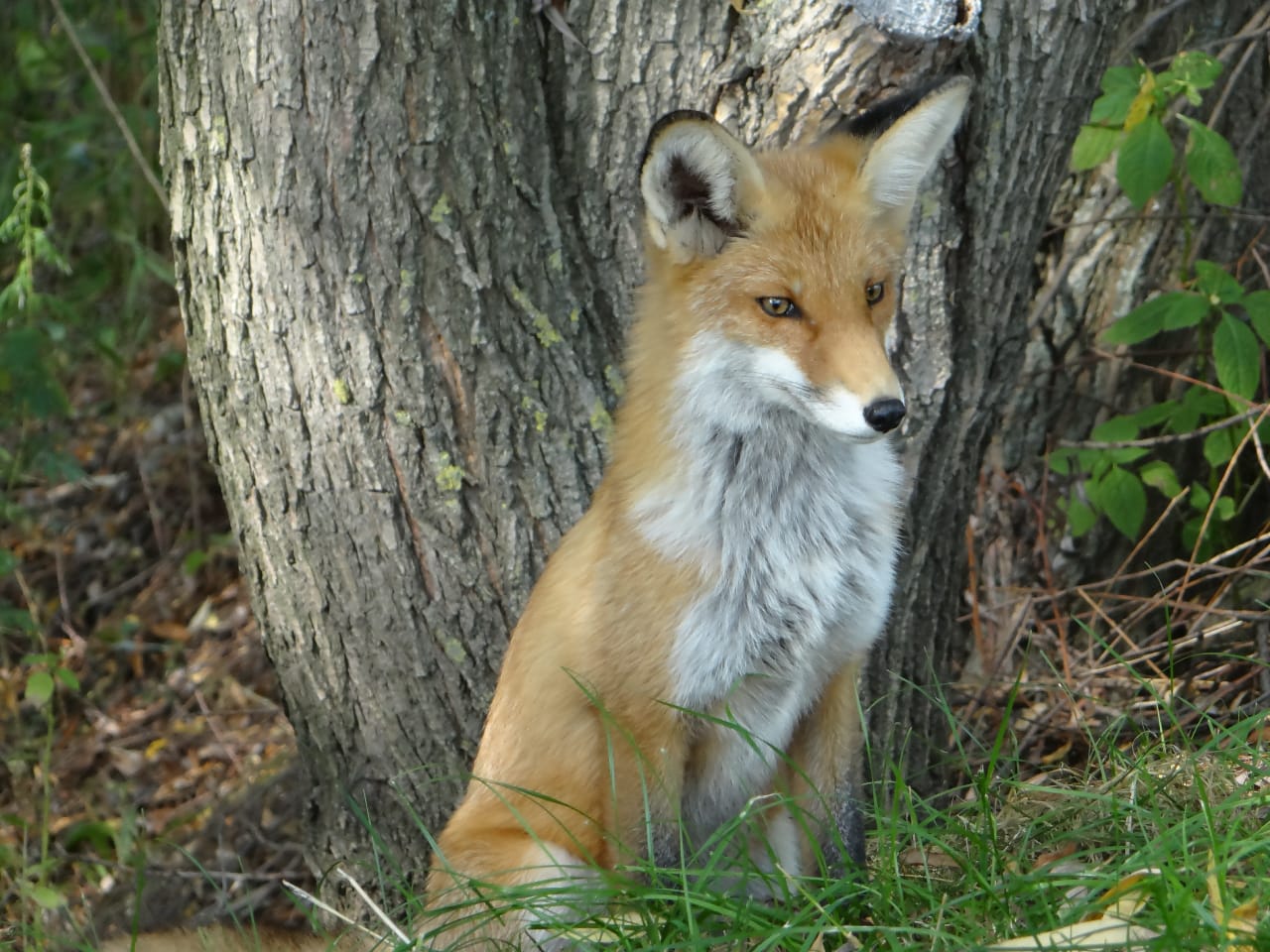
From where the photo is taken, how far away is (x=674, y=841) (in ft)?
9.14

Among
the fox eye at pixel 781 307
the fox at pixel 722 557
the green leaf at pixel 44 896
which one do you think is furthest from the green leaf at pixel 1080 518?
the green leaf at pixel 44 896

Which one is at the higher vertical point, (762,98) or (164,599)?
(762,98)

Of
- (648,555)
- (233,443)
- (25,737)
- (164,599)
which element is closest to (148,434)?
(164,599)

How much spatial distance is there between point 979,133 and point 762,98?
607 mm

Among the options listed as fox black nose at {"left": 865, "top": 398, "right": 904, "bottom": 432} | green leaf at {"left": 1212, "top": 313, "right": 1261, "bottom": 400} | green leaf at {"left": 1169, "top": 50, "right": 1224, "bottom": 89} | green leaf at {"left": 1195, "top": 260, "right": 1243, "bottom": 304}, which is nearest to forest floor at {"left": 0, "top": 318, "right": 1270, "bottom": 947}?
green leaf at {"left": 1212, "top": 313, "right": 1261, "bottom": 400}

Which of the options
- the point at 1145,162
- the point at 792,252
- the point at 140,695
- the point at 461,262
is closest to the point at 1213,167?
the point at 1145,162

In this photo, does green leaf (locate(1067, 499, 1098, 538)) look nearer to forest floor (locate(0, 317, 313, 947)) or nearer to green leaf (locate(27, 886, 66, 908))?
forest floor (locate(0, 317, 313, 947))

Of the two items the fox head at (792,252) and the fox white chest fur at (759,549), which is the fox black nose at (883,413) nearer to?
the fox head at (792,252)

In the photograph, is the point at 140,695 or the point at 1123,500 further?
the point at 140,695

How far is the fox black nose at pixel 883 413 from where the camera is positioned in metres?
2.46

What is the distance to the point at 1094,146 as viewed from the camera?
404cm

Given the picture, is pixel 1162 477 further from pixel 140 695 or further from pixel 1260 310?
pixel 140 695

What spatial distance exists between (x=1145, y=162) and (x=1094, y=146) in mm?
281

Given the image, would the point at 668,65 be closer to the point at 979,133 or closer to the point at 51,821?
the point at 979,133
